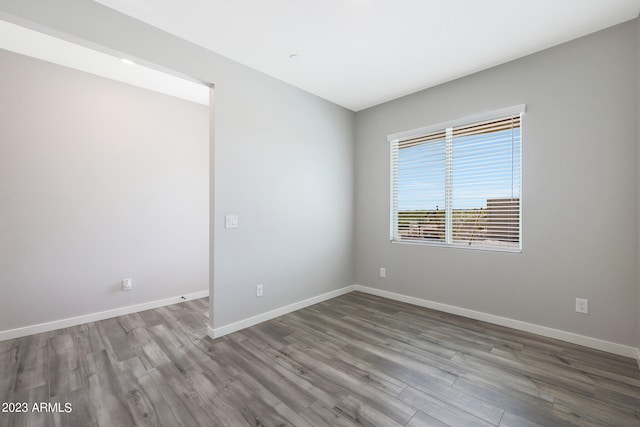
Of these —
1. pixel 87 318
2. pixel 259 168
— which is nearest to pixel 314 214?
pixel 259 168

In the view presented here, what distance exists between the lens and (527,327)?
2684mm

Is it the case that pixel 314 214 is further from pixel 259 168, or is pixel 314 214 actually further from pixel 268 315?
pixel 268 315

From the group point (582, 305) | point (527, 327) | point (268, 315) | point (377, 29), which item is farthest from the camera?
point (268, 315)

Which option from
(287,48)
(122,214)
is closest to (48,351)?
(122,214)

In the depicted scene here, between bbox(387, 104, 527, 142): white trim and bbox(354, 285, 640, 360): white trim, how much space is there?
2.11 meters

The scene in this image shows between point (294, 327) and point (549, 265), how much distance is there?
2.55 metres

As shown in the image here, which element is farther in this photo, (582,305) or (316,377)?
(582,305)

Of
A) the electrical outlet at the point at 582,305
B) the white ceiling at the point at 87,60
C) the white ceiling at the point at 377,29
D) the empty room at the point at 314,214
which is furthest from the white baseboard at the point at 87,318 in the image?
the electrical outlet at the point at 582,305

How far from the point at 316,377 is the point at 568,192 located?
2707 mm

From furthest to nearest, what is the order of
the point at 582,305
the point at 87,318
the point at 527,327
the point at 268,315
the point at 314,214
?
1. the point at 314,214
2. the point at 268,315
3. the point at 87,318
4. the point at 527,327
5. the point at 582,305

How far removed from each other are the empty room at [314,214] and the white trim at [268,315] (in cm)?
2

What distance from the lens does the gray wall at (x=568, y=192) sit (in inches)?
88.0

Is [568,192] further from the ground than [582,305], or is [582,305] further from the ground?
[568,192]

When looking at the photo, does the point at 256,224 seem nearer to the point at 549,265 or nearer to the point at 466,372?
the point at 466,372
